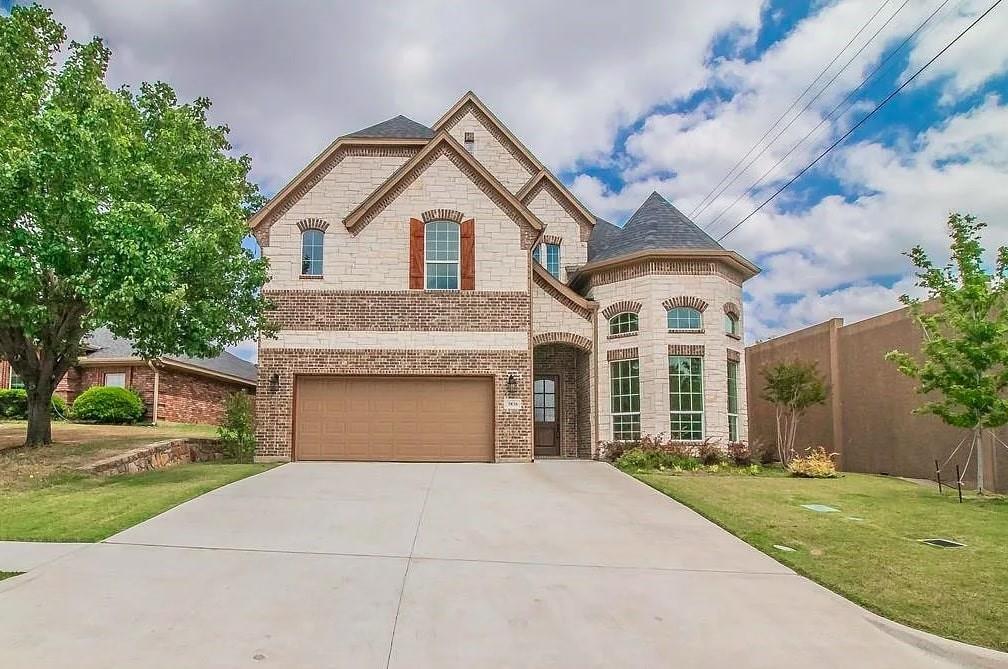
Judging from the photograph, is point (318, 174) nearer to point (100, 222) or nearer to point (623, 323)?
point (100, 222)

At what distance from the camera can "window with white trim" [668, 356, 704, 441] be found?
58.7ft

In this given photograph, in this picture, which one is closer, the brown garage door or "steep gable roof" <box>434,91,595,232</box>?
the brown garage door

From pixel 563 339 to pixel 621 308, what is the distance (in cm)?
180

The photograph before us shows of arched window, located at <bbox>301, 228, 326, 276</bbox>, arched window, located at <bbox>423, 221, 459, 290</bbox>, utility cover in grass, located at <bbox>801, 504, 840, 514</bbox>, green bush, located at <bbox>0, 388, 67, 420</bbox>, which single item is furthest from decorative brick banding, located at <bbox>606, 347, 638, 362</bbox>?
green bush, located at <bbox>0, 388, 67, 420</bbox>

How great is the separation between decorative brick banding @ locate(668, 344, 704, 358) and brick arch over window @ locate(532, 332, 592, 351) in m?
2.27

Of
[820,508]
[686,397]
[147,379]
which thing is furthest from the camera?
[147,379]

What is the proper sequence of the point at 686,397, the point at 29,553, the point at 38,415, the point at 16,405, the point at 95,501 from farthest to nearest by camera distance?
the point at 16,405
the point at 686,397
the point at 38,415
the point at 95,501
the point at 29,553

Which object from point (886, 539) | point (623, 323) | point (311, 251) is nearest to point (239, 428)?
point (311, 251)

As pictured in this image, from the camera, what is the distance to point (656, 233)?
19.2m

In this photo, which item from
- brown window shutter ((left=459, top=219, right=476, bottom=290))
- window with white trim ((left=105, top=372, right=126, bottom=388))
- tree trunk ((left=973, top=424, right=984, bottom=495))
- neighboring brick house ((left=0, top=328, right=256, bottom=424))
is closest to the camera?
tree trunk ((left=973, top=424, right=984, bottom=495))

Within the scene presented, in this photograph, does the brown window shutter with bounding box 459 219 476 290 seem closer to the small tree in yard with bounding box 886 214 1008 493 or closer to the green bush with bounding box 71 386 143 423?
the small tree in yard with bounding box 886 214 1008 493

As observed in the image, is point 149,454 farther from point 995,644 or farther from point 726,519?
point 995,644

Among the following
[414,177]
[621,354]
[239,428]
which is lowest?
[239,428]

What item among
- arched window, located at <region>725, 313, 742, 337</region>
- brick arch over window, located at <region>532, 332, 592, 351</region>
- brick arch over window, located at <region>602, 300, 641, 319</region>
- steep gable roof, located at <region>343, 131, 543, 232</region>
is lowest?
brick arch over window, located at <region>532, 332, 592, 351</region>
